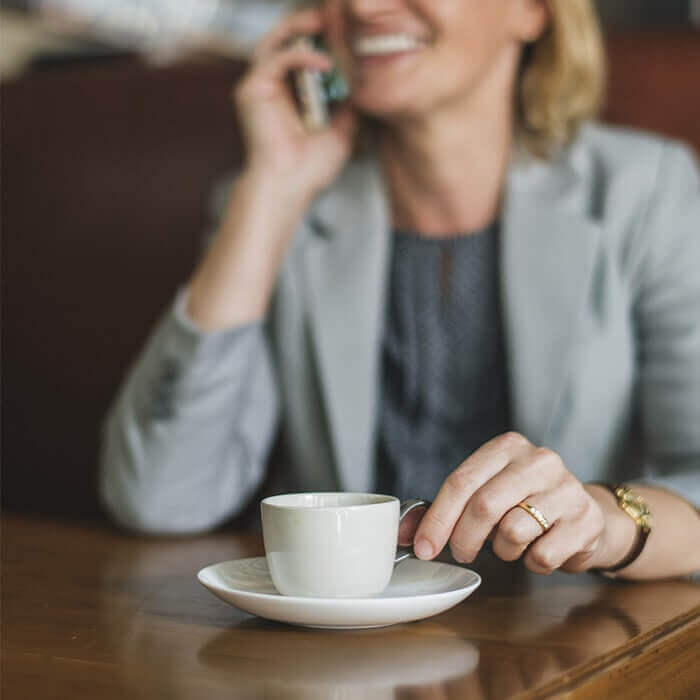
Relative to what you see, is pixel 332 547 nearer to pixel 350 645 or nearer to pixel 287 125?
pixel 350 645

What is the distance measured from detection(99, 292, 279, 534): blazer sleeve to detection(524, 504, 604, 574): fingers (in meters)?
0.55

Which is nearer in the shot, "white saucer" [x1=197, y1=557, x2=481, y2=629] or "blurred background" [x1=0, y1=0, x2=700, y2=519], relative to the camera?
"white saucer" [x1=197, y1=557, x2=481, y2=629]

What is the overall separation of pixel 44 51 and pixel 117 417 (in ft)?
4.14

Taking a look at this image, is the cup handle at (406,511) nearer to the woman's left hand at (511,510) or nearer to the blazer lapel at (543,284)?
the woman's left hand at (511,510)

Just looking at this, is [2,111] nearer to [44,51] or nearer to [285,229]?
[44,51]

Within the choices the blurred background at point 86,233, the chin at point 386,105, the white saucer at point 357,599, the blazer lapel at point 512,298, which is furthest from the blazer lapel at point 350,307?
the white saucer at point 357,599

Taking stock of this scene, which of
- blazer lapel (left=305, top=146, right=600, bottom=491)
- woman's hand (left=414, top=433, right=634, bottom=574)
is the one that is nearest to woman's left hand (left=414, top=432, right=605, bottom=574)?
woman's hand (left=414, top=433, right=634, bottom=574)

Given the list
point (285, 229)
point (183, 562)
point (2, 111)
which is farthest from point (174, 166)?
point (183, 562)

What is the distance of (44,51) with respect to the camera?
2252 millimetres

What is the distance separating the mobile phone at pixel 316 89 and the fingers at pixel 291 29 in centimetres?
1

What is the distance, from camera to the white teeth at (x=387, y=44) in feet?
4.17

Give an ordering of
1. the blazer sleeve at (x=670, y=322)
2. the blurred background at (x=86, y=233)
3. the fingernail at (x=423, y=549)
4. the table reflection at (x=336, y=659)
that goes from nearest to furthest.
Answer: the table reflection at (x=336, y=659) < the fingernail at (x=423, y=549) < the blazer sleeve at (x=670, y=322) < the blurred background at (x=86, y=233)

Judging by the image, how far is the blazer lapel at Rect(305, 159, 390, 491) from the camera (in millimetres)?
1275

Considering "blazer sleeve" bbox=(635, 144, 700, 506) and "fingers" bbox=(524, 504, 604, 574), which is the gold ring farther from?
"blazer sleeve" bbox=(635, 144, 700, 506)
